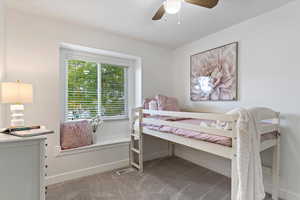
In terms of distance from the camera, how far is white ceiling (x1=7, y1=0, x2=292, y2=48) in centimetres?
186

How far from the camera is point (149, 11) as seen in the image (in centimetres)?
203

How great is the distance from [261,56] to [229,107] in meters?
0.81

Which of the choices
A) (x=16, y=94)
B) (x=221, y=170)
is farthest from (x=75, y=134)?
(x=221, y=170)

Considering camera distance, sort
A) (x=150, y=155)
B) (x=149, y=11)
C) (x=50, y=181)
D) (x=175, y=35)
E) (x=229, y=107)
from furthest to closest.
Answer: (x=150, y=155) → (x=175, y=35) → (x=229, y=107) → (x=50, y=181) → (x=149, y=11)

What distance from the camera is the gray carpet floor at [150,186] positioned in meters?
1.93

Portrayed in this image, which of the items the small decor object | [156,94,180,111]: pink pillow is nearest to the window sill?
[156,94,180,111]: pink pillow

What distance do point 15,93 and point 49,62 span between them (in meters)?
0.79

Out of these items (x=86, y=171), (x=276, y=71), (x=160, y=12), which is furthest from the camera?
(x=86, y=171)

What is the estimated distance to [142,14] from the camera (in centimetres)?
209

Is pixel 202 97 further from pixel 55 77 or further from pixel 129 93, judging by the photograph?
pixel 55 77

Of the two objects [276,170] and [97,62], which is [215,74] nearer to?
[276,170]

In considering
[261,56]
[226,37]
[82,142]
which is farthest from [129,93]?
[261,56]

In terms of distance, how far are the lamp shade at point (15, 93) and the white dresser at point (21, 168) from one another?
1.31ft

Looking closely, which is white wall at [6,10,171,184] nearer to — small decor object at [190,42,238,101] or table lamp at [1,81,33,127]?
table lamp at [1,81,33,127]
